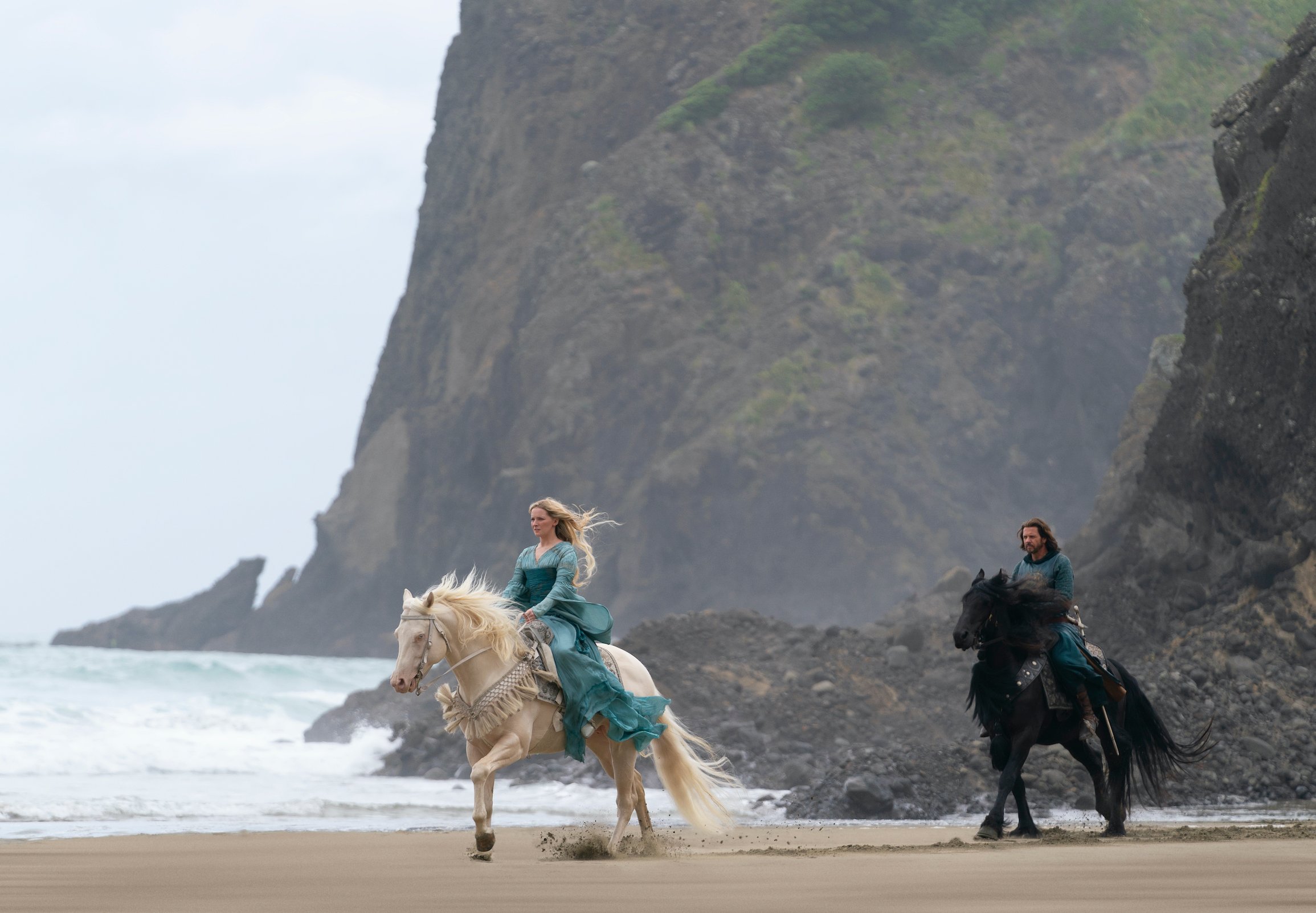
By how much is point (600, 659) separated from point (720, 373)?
178 ft

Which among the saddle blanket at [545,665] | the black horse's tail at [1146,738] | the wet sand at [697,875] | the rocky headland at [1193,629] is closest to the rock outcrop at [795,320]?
the rocky headland at [1193,629]

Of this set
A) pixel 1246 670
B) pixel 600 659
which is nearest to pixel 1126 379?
pixel 1246 670

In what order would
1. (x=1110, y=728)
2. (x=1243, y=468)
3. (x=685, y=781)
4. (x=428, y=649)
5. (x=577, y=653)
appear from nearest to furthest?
(x=428, y=649) < (x=577, y=653) < (x=685, y=781) < (x=1110, y=728) < (x=1243, y=468)

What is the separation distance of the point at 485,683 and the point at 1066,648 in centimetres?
392

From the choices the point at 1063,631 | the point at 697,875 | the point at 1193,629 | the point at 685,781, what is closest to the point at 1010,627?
the point at 1063,631

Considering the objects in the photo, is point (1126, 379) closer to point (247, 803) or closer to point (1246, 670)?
point (1246, 670)

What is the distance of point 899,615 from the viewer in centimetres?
3409

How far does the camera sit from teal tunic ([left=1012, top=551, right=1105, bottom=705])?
9430 mm

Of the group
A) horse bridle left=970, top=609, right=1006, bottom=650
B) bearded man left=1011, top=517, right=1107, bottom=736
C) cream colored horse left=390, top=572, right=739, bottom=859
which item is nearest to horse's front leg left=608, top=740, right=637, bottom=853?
cream colored horse left=390, top=572, right=739, bottom=859

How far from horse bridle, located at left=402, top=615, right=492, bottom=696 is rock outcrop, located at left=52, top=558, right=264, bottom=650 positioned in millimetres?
78839

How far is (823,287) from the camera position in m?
62.2

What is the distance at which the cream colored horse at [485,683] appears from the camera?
308 inches

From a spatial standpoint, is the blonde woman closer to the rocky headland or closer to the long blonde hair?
the long blonde hair

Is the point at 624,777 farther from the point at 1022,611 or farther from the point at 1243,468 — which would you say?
the point at 1243,468
